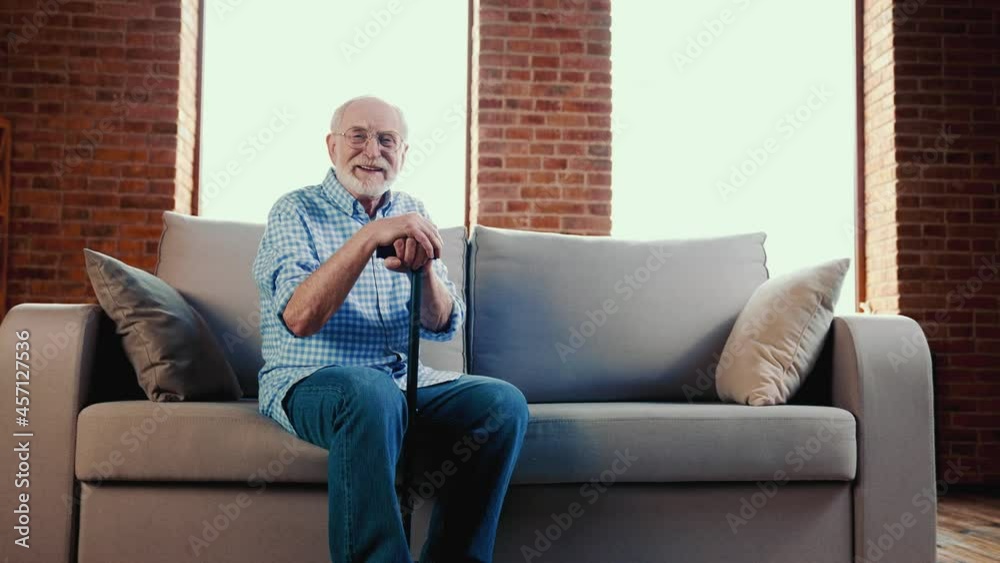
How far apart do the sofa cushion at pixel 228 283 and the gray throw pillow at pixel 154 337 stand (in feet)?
0.69

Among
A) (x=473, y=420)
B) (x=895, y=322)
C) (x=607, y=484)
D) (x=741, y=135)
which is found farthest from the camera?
(x=741, y=135)

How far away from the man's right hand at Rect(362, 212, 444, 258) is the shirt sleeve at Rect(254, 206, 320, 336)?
195 mm

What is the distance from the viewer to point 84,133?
3682mm

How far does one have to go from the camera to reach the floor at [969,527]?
2391 millimetres

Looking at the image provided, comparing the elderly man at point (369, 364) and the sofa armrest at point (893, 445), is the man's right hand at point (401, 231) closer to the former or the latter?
the elderly man at point (369, 364)

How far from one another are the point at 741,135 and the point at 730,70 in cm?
33

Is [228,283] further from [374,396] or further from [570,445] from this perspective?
[570,445]

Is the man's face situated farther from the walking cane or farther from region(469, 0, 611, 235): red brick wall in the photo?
region(469, 0, 611, 235): red brick wall

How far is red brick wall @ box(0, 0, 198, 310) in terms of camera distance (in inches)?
144

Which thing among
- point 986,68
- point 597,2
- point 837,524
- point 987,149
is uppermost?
point 597,2

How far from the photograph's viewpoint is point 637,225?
408 centimetres

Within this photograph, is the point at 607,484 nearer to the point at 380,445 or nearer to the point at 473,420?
the point at 473,420

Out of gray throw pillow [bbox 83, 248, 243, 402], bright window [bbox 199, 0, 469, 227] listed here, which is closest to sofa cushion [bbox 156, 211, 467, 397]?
gray throw pillow [bbox 83, 248, 243, 402]

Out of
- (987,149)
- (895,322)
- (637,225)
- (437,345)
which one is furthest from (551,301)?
(987,149)
